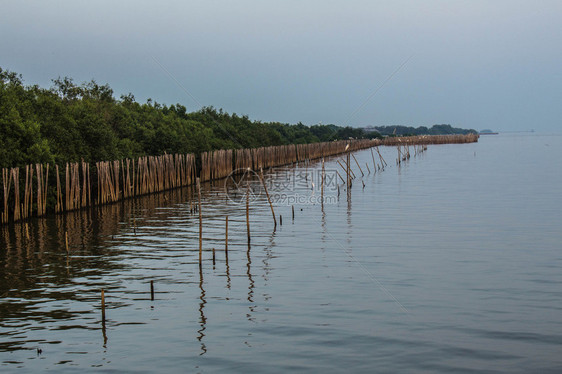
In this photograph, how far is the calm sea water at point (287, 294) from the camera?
28.4ft

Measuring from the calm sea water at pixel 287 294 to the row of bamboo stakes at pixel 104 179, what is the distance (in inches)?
33.1

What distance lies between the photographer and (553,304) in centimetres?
1088

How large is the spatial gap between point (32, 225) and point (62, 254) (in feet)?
15.0

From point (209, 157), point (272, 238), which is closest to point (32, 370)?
point (272, 238)

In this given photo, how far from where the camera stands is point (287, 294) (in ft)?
38.4

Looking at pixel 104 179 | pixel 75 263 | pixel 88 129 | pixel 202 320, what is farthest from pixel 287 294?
pixel 88 129

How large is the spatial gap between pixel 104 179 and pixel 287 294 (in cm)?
1465

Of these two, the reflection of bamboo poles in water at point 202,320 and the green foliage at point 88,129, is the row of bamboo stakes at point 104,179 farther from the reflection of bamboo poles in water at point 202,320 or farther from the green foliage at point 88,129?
the reflection of bamboo poles in water at point 202,320


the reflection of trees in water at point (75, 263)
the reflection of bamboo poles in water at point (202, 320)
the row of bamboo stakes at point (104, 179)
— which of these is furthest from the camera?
the row of bamboo stakes at point (104, 179)

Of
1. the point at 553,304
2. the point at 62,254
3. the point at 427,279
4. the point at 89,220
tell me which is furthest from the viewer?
the point at 89,220

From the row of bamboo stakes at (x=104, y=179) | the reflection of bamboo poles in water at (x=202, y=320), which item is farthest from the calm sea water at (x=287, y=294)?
the row of bamboo stakes at (x=104, y=179)

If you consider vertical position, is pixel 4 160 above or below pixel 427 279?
above

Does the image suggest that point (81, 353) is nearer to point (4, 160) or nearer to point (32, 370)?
point (32, 370)

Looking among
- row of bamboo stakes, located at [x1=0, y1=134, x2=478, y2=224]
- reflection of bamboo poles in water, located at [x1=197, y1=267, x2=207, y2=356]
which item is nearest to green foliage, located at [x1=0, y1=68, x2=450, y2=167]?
row of bamboo stakes, located at [x1=0, y1=134, x2=478, y2=224]
